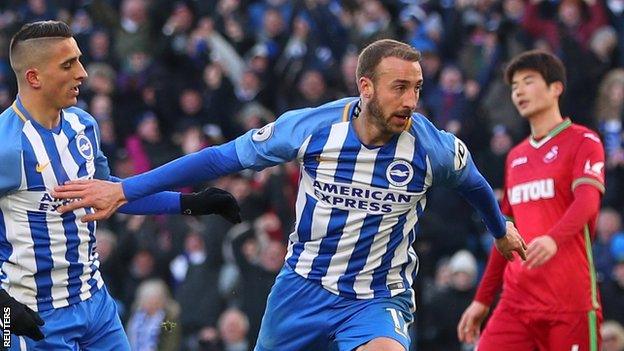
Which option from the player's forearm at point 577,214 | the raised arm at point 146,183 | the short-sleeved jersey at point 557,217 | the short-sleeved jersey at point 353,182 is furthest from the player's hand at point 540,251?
the raised arm at point 146,183

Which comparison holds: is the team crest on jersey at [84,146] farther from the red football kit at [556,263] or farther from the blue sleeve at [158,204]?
the red football kit at [556,263]

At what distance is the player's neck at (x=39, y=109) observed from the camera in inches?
310

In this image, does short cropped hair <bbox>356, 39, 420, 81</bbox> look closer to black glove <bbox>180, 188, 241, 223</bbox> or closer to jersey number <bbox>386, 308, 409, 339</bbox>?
black glove <bbox>180, 188, 241, 223</bbox>

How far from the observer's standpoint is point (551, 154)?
9.47 metres

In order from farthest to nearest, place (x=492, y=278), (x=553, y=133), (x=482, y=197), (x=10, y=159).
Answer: (x=492, y=278) < (x=553, y=133) < (x=482, y=197) < (x=10, y=159)

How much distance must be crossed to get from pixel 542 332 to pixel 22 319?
349cm

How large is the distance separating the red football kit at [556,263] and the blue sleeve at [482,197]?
33.9 inches

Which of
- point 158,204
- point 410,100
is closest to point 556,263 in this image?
point 410,100

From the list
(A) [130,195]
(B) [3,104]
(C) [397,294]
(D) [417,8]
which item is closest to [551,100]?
(C) [397,294]

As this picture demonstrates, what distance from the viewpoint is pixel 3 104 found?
1645cm

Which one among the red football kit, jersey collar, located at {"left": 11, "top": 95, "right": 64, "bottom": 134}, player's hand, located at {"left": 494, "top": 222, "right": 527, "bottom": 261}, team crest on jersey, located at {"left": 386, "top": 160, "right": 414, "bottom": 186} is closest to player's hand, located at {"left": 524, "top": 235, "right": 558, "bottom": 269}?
the red football kit

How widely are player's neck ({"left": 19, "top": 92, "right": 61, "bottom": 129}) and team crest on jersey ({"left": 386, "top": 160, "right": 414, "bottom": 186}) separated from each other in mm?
1867

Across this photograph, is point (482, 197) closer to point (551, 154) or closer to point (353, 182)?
point (353, 182)

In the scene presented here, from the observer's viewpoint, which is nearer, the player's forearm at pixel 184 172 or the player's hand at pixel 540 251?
the player's forearm at pixel 184 172
